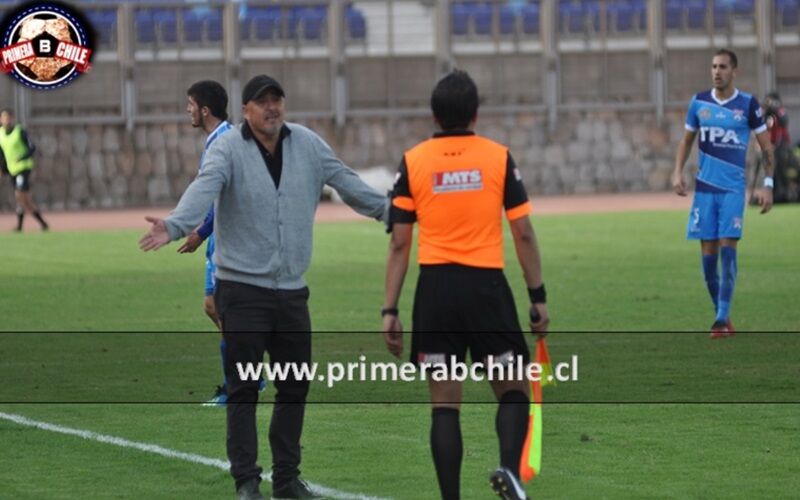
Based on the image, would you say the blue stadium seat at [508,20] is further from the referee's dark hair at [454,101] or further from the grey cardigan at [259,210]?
the referee's dark hair at [454,101]

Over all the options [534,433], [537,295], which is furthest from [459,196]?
[534,433]

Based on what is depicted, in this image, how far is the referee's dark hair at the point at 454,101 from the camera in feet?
25.8

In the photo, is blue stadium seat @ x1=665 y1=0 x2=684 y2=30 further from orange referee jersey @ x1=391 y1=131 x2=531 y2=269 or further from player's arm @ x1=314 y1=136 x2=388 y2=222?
orange referee jersey @ x1=391 y1=131 x2=531 y2=269

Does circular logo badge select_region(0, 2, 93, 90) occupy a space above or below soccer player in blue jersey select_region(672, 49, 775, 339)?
above

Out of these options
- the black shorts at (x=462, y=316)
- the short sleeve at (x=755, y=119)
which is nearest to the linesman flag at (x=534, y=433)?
the black shorts at (x=462, y=316)

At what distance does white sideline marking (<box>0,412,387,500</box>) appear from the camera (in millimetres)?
8791

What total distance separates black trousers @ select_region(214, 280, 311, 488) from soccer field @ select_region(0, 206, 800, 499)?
32 centimetres

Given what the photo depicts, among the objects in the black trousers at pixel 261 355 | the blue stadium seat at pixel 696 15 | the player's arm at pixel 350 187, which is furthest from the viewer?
the blue stadium seat at pixel 696 15

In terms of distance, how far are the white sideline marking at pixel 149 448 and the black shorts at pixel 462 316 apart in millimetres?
1036

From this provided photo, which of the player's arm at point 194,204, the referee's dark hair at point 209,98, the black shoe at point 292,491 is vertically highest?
the referee's dark hair at point 209,98

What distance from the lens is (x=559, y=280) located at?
70.0 ft

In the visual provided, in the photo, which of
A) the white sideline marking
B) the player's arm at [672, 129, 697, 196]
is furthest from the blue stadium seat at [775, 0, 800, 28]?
the white sideline marking

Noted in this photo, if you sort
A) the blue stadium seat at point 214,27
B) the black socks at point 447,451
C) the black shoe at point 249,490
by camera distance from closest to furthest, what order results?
1. the black socks at point 447,451
2. the black shoe at point 249,490
3. the blue stadium seat at point 214,27

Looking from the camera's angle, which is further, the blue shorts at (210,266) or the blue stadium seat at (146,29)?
the blue stadium seat at (146,29)
